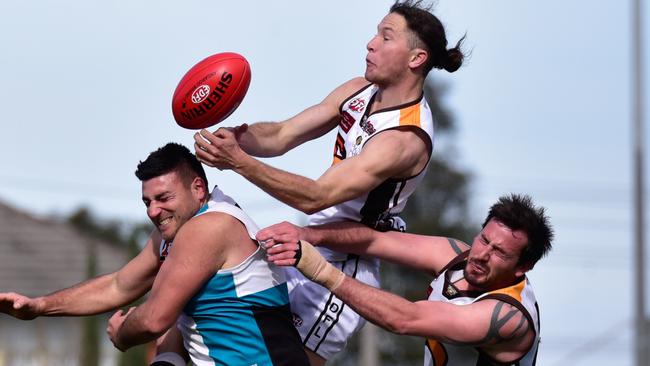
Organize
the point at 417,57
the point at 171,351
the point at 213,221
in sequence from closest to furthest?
the point at 213,221 < the point at 171,351 < the point at 417,57

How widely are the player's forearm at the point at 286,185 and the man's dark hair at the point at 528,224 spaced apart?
0.96 m

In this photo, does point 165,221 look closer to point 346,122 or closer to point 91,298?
point 91,298

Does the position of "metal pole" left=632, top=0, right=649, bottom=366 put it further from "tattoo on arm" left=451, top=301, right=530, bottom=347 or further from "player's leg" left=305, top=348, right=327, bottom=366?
"tattoo on arm" left=451, top=301, right=530, bottom=347

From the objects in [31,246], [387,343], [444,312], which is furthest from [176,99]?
[387,343]

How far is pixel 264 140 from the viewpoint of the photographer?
7.29 meters

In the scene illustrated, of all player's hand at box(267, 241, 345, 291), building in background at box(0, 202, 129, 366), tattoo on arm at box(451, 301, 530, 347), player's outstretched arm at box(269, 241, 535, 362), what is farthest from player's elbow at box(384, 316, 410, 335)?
building in background at box(0, 202, 129, 366)

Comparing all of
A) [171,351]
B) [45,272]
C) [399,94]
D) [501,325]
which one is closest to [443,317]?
[501,325]

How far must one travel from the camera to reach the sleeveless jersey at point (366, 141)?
22.9 ft

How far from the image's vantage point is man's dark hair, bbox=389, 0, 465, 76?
7.04 meters

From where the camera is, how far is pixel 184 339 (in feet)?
22.1

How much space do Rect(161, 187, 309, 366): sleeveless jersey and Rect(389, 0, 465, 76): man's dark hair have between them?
147cm

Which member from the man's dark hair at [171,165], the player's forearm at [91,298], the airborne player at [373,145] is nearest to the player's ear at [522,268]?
the airborne player at [373,145]

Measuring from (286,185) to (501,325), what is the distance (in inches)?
52.2

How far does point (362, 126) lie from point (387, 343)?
30.2 m
